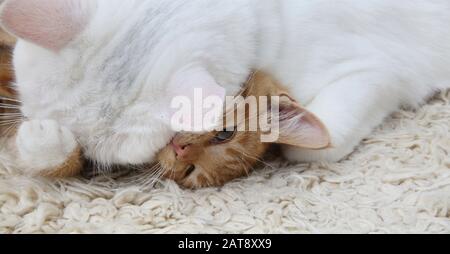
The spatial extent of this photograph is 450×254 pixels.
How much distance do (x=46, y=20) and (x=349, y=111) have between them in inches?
26.5

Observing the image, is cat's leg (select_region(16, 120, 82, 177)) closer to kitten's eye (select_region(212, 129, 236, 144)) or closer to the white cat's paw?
the white cat's paw

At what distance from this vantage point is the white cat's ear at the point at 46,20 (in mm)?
944

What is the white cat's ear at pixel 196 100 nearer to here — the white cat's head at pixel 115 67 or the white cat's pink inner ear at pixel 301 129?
the white cat's head at pixel 115 67

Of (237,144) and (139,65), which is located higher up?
(139,65)

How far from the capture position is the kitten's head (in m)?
1.09

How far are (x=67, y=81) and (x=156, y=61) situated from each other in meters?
0.17

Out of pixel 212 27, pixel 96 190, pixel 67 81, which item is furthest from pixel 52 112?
pixel 212 27

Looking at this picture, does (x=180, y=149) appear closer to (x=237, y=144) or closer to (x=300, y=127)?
(x=237, y=144)

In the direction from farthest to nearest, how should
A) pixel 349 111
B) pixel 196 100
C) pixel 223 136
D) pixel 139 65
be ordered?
pixel 349 111
pixel 223 136
pixel 139 65
pixel 196 100

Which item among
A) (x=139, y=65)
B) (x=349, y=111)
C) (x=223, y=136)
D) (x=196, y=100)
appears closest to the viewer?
(x=196, y=100)

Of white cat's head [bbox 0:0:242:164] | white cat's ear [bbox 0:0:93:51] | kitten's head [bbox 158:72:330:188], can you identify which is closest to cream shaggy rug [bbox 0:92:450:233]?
kitten's head [bbox 158:72:330:188]

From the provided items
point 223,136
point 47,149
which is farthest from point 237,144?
point 47,149

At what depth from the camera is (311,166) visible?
1220mm

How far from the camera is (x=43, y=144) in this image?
1073 mm
